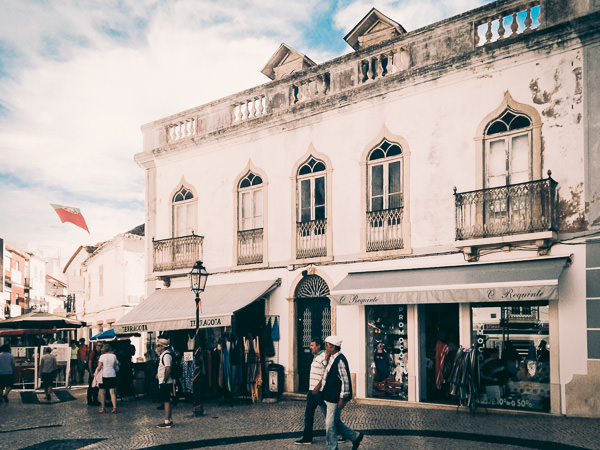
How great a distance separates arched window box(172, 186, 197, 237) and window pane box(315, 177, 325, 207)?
4583mm

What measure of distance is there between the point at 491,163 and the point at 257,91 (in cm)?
727

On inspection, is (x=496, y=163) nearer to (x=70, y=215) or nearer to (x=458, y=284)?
(x=458, y=284)

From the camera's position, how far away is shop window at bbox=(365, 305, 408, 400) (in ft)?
49.3

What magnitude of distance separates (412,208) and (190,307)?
678cm

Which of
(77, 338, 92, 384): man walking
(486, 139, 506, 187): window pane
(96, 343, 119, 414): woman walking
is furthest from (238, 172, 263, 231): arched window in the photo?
(77, 338, 92, 384): man walking

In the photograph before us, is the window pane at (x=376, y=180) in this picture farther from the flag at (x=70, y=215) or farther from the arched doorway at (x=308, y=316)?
the flag at (x=70, y=215)

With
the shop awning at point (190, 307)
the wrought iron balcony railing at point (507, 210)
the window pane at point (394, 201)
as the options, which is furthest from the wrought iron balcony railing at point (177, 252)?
the wrought iron balcony railing at point (507, 210)

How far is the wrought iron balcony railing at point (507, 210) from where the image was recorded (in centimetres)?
1274

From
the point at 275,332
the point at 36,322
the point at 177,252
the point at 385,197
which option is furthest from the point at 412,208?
the point at 36,322

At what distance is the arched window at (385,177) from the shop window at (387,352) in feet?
7.88

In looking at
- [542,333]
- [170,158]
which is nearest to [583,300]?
[542,333]

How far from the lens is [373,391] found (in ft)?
50.8

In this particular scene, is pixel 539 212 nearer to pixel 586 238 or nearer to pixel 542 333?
pixel 586 238

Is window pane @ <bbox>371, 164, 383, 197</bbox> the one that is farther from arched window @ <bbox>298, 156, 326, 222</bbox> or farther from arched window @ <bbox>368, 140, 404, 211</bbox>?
arched window @ <bbox>298, 156, 326, 222</bbox>
